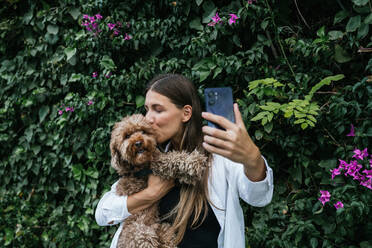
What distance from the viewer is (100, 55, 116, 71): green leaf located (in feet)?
11.0

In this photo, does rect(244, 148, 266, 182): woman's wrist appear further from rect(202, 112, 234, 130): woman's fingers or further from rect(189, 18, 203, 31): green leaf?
rect(189, 18, 203, 31): green leaf

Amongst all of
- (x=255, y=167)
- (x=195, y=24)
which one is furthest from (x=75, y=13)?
(x=255, y=167)

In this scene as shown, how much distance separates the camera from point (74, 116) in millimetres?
3605

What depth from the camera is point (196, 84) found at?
2.96 metres

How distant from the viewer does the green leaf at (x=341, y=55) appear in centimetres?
250

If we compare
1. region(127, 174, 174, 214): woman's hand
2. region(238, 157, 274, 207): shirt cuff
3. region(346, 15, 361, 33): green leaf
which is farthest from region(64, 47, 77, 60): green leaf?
region(346, 15, 361, 33): green leaf

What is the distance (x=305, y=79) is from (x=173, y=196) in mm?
1524

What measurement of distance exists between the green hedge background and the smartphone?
103cm

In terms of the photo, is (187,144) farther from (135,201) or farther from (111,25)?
(111,25)

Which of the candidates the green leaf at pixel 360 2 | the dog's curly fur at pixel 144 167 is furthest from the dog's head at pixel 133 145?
the green leaf at pixel 360 2

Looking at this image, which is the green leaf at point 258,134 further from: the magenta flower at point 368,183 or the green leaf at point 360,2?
the green leaf at point 360,2

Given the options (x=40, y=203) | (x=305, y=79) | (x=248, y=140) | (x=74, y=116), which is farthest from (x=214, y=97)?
(x=40, y=203)

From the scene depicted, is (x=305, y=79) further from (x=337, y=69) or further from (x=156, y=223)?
(x=156, y=223)

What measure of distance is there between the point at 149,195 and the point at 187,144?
44cm
